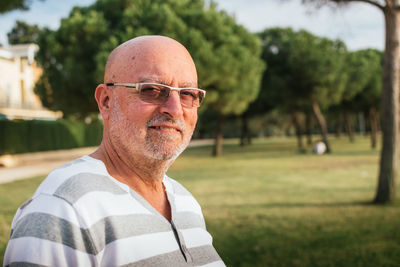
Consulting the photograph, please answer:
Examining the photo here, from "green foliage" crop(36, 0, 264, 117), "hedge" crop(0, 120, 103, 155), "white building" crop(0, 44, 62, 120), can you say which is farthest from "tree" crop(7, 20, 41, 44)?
"green foliage" crop(36, 0, 264, 117)

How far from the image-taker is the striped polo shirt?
37.7 inches

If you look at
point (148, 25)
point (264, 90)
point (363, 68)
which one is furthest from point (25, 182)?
point (363, 68)

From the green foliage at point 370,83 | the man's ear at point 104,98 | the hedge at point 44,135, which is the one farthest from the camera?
the green foliage at point 370,83

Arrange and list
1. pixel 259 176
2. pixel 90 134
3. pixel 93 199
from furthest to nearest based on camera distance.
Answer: pixel 90 134
pixel 259 176
pixel 93 199

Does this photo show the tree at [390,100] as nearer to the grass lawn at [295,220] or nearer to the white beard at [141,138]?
the grass lawn at [295,220]

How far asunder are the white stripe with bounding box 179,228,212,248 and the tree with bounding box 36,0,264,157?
1424 centimetres

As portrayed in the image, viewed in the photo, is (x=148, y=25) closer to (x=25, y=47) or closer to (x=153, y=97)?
(x=153, y=97)

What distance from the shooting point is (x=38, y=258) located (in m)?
0.94

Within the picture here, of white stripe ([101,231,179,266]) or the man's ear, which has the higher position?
the man's ear

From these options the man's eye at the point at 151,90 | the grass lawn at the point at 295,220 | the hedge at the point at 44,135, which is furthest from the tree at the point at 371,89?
the man's eye at the point at 151,90

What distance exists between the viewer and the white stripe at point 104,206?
1055mm

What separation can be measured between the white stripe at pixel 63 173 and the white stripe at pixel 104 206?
9 centimetres

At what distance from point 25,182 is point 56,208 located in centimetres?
1300

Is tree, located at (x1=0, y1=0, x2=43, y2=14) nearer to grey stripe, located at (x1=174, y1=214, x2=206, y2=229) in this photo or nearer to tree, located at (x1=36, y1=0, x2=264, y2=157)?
tree, located at (x1=36, y1=0, x2=264, y2=157)
